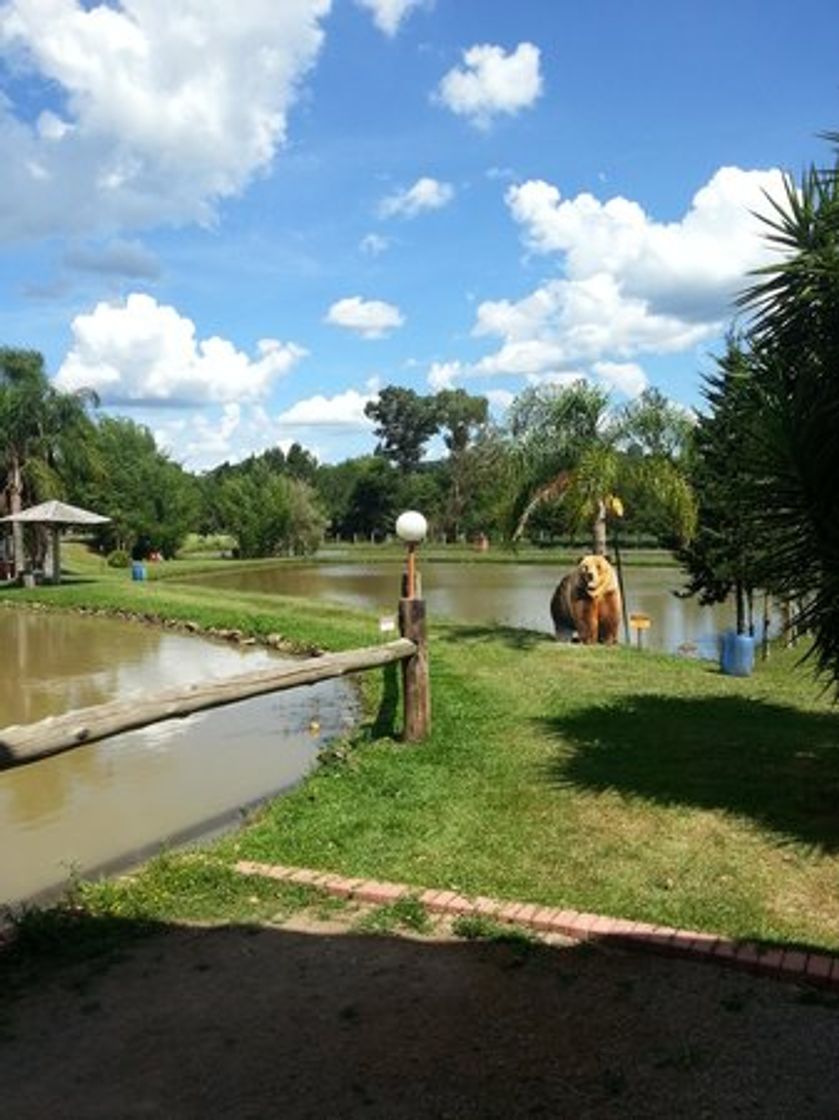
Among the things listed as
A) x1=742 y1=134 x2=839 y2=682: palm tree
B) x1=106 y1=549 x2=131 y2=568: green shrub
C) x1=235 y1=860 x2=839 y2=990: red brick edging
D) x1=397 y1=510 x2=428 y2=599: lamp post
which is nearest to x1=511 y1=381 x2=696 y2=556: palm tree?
x1=397 y1=510 x2=428 y2=599: lamp post

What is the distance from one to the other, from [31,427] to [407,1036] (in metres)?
27.1

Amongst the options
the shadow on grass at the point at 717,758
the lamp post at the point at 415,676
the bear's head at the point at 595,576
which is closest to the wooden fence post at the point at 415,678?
the lamp post at the point at 415,676

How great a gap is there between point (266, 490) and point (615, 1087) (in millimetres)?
46056

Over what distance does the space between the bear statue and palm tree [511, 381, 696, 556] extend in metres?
0.44

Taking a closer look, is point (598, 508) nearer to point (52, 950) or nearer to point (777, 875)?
point (777, 875)

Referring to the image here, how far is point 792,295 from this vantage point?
5992 millimetres

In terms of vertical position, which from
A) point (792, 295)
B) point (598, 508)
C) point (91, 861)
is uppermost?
point (792, 295)

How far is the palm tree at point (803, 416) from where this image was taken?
515 centimetres

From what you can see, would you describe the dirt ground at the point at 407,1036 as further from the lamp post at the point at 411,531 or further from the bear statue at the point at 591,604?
the bear statue at the point at 591,604

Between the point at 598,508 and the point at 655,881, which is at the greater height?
the point at 598,508

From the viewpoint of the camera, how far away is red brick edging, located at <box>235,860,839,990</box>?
3812mm

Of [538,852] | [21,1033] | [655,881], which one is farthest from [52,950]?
[655,881]

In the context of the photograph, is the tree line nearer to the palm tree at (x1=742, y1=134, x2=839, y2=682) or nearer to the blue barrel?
the blue barrel

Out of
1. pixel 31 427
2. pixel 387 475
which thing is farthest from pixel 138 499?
pixel 387 475
